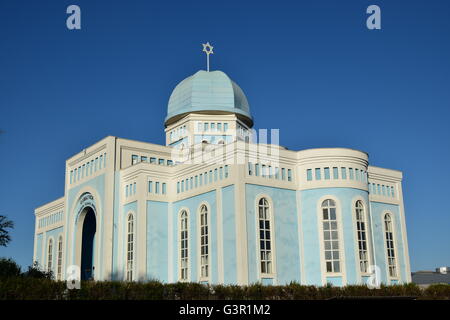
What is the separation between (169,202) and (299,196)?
10.6 meters

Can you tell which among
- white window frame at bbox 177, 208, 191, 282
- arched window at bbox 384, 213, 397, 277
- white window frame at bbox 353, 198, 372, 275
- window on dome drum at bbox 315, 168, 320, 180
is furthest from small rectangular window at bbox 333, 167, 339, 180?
white window frame at bbox 177, 208, 191, 282

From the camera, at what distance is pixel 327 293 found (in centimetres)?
2750

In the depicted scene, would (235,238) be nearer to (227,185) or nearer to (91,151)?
(227,185)

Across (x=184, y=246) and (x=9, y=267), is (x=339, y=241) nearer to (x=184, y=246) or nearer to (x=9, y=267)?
(x=184, y=246)

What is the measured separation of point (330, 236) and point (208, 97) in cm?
1938

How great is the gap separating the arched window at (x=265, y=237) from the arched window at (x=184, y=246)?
6822mm

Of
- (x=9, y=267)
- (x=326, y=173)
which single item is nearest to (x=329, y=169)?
(x=326, y=173)

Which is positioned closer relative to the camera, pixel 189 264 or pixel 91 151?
pixel 189 264

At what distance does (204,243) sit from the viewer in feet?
130

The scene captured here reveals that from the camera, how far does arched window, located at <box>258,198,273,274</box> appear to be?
1458 inches

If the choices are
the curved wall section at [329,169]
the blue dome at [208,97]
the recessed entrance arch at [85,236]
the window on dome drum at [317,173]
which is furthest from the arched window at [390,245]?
the recessed entrance arch at [85,236]
